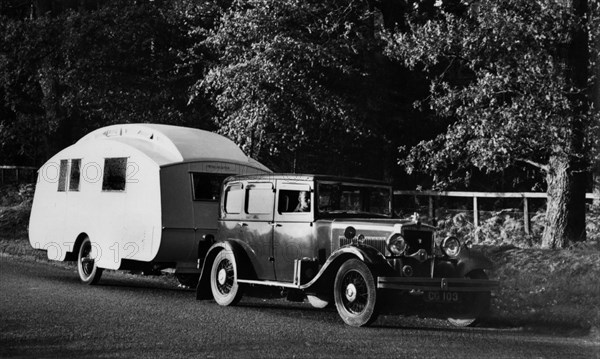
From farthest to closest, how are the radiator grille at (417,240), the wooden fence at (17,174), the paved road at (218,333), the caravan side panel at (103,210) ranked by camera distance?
the wooden fence at (17,174) → the caravan side panel at (103,210) → the radiator grille at (417,240) → the paved road at (218,333)

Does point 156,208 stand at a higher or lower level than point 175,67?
lower

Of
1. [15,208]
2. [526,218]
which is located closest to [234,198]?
[526,218]

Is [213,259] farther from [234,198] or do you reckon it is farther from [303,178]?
[303,178]

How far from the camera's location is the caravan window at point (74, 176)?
18.0 m

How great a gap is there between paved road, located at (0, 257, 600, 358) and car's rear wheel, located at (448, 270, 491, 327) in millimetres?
297

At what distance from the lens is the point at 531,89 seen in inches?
637

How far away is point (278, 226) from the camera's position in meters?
13.1

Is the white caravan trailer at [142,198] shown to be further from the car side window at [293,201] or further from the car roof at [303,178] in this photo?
the car side window at [293,201]

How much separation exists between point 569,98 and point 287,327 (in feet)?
25.1

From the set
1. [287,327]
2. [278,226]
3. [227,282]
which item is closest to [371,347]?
[287,327]

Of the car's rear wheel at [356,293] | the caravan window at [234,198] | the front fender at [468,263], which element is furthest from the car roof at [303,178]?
the front fender at [468,263]

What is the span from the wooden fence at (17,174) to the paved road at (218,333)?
2131cm

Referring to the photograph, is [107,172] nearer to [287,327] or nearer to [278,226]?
[278,226]

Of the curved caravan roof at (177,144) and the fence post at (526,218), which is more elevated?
the curved caravan roof at (177,144)
